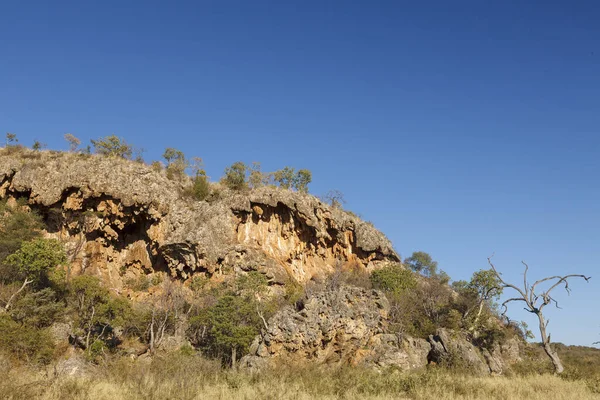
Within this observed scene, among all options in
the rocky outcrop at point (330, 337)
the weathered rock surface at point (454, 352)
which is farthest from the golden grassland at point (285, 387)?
the weathered rock surface at point (454, 352)

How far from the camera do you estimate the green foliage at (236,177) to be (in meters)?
41.7

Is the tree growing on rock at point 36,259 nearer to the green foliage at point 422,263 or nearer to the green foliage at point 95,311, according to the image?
the green foliage at point 95,311

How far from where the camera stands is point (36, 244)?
26.9 metres

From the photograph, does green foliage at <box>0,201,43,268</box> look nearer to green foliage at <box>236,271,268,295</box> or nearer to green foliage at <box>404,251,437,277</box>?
green foliage at <box>236,271,268,295</box>

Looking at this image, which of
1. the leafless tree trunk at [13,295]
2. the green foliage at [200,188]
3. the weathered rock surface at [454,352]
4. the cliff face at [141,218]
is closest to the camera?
the weathered rock surface at [454,352]

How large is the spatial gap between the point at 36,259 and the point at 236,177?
64.6ft

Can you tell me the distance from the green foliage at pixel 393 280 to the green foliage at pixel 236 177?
51.1ft

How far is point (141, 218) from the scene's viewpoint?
117 feet

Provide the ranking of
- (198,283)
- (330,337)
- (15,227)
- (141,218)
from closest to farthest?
(330,337), (15,227), (198,283), (141,218)

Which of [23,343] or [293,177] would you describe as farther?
[293,177]

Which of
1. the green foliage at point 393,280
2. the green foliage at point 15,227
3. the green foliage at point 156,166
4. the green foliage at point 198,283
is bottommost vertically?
the green foliage at point 198,283

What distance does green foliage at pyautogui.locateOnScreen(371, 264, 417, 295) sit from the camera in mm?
36062

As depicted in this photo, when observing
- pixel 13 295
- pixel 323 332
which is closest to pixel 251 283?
pixel 323 332

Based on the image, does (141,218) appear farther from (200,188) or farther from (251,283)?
(251,283)
